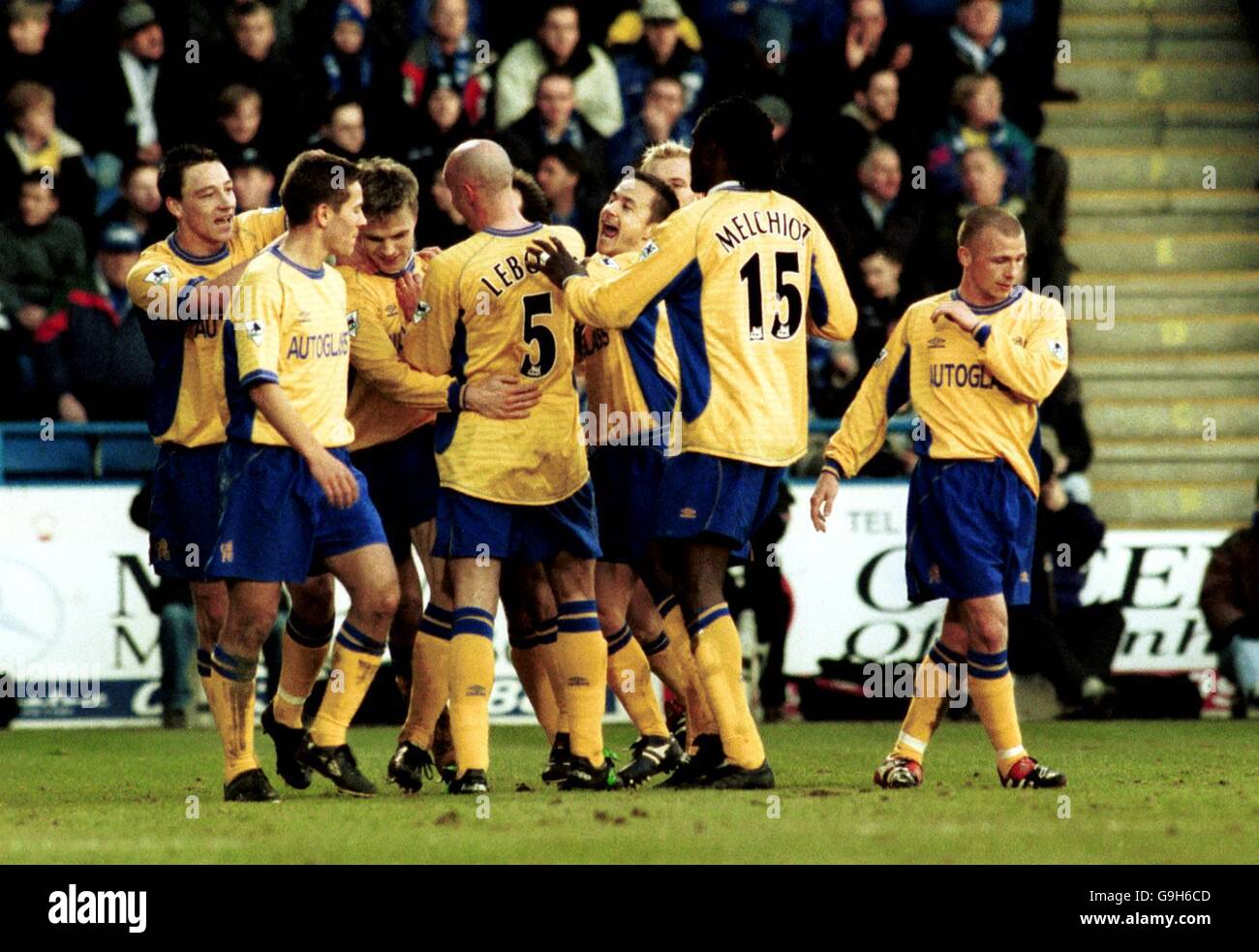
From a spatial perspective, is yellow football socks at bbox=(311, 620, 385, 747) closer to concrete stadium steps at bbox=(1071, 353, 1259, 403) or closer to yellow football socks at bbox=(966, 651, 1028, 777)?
yellow football socks at bbox=(966, 651, 1028, 777)

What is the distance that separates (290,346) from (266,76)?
21.6 ft

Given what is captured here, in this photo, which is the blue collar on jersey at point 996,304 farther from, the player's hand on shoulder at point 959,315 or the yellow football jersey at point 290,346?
the yellow football jersey at point 290,346

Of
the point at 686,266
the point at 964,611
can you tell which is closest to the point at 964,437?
the point at 964,611

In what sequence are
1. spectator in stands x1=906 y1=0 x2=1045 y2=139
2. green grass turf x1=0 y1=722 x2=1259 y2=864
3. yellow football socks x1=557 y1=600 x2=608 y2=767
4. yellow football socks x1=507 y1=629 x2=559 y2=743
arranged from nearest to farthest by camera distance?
1. green grass turf x1=0 y1=722 x2=1259 y2=864
2. yellow football socks x1=557 y1=600 x2=608 y2=767
3. yellow football socks x1=507 y1=629 x2=559 y2=743
4. spectator in stands x1=906 y1=0 x2=1045 y2=139

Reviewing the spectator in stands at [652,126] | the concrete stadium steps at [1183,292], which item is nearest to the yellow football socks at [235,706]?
the spectator in stands at [652,126]

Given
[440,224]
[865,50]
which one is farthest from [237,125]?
[865,50]

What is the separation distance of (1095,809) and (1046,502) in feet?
17.3

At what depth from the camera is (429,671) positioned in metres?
8.32

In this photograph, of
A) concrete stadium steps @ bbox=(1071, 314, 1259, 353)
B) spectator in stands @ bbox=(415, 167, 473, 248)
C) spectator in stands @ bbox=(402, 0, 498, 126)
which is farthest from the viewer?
concrete stadium steps @ bbox=(1071, 314, 1259, 353)

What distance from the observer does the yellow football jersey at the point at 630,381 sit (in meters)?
8.75

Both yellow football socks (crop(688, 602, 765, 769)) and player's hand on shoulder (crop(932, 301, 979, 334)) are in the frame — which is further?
player's hand on shoulder (crop(932, 301, 979, 334))

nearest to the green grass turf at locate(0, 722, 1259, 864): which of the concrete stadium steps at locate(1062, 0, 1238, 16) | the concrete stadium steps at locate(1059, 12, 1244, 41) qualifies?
the concrete stadium steps at locate(1059, 12, 1244, 41)

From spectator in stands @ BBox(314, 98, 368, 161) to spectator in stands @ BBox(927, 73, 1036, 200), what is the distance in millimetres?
3689

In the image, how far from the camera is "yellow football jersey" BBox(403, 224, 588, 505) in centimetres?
779
